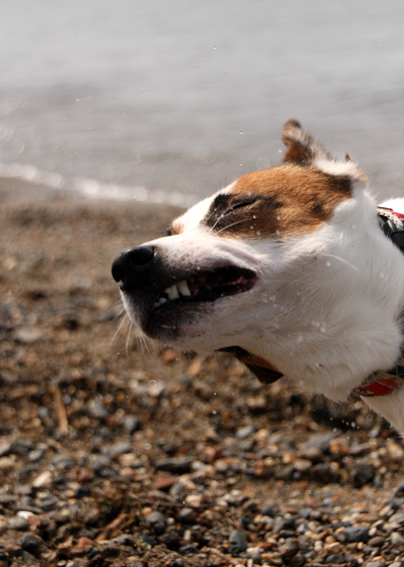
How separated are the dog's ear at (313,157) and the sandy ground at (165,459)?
1.31 m

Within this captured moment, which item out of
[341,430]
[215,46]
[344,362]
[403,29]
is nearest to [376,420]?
[341,430]

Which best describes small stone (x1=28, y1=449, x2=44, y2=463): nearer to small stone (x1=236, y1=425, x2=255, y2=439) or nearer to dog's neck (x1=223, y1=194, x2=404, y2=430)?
small stone (x1=236, y1=425, x2=255, y2=439)

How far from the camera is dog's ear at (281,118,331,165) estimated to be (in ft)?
9.41

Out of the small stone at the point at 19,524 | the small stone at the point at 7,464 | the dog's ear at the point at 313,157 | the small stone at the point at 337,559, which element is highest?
the dog's ear at the point at 313,157

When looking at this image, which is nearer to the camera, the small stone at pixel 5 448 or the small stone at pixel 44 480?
the small stone at pixel 44 480

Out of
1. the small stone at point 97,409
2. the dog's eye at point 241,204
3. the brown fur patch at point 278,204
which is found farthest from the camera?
the small stone at point 97,409

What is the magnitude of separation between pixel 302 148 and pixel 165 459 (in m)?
1.96

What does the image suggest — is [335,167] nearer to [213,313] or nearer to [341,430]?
[213,313]

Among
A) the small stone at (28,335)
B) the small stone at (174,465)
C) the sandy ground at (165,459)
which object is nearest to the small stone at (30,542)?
the sandy ground at (165,459)

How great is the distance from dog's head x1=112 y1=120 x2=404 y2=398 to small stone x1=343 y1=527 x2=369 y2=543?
37.9 inches

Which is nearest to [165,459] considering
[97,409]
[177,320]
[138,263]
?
[97,409]

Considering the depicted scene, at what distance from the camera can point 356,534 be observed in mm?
2861

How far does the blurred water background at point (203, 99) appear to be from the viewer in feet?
29.5

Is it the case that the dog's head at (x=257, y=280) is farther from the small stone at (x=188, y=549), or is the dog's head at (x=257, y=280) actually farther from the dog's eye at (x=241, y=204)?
the small stone at (x=188, y=549)
